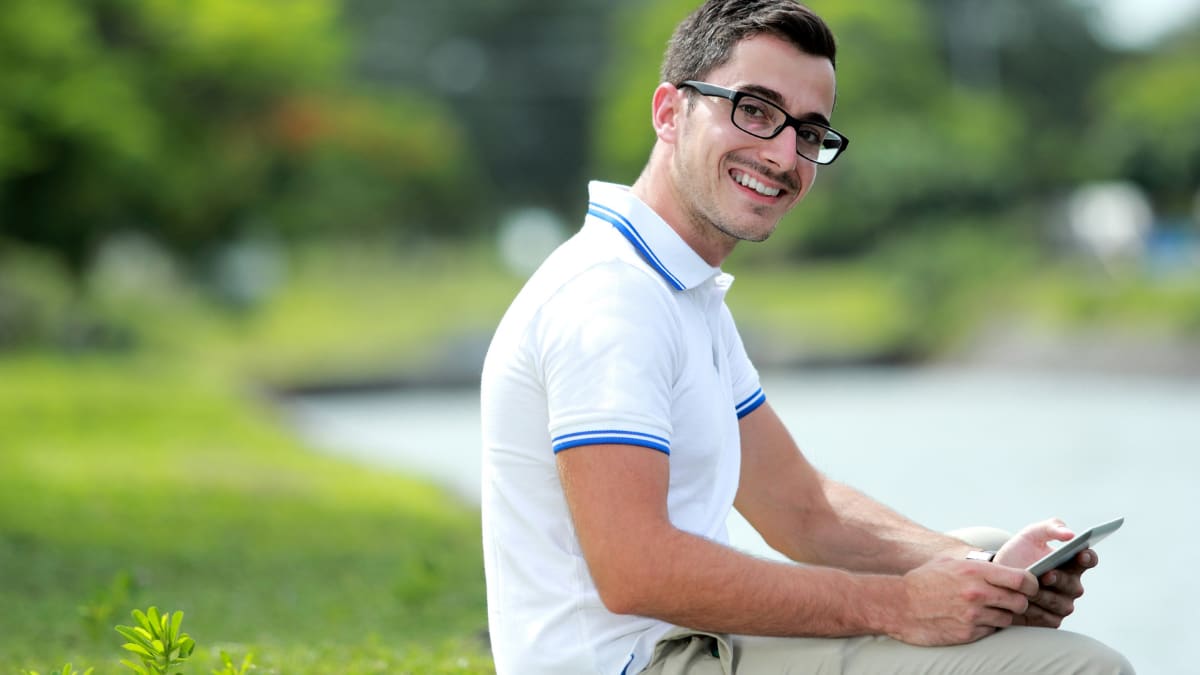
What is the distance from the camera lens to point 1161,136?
1219 inches

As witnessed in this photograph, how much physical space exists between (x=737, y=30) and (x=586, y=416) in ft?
2.15

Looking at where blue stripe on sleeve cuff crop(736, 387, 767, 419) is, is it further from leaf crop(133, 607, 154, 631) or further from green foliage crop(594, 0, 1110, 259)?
green foliage crop(594, 0, 1110, 259)

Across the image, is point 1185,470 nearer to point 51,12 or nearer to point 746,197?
point 746,197

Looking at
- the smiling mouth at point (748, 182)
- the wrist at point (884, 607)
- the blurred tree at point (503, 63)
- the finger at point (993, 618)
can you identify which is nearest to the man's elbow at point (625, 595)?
the wrist at point (884, 607)

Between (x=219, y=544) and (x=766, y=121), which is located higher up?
(x=219, y=544)

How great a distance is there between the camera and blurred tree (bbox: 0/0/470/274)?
16.8 m

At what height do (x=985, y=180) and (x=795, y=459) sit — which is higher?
(x=985, y=180)

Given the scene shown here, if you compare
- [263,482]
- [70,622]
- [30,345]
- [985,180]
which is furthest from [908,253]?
[70,622]

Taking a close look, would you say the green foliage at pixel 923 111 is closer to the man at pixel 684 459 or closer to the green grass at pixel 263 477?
the green grass at pixel 263 477

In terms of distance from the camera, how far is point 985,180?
32.2 m

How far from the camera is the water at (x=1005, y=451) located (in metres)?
7.14

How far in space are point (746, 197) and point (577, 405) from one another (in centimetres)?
48

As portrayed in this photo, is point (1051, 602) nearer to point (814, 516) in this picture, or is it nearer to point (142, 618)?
point (814, 516)

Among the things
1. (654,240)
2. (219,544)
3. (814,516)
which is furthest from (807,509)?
(219,544)
